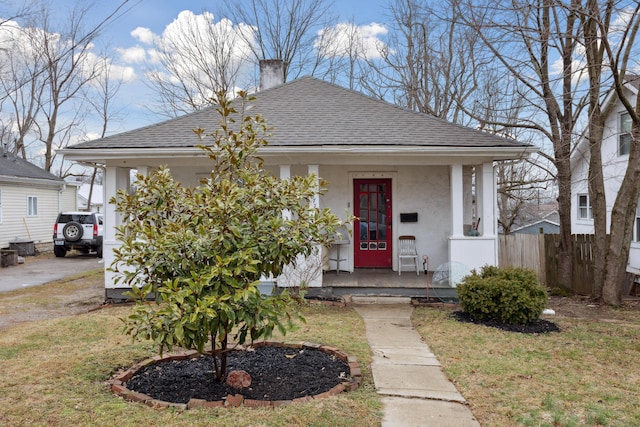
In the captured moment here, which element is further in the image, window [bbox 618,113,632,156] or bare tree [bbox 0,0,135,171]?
bare tree [bbox 0,0,135,171]

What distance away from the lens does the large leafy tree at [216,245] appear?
11.3 feet

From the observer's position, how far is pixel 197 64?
21.6 m

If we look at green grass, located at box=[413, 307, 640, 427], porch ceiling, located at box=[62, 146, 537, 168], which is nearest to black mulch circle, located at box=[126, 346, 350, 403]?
green grass, located at box=[413, 307, 640, 427]

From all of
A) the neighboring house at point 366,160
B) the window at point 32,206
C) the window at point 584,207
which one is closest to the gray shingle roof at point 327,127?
the neighboring house at point 366,160

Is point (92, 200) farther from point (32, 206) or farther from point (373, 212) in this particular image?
point (373, 212)

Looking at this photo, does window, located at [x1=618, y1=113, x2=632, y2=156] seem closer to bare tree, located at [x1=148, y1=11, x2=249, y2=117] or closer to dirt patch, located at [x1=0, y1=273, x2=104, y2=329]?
dirt patch, located at [x1=0, y1=273, x2=104, y2=329]

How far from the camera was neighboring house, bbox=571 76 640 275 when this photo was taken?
12.0 meters

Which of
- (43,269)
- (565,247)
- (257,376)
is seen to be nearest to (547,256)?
(565,247)

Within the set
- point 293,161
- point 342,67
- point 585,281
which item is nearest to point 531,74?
point 585,281

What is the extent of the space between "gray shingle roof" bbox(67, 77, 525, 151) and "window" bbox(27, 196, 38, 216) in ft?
44.6

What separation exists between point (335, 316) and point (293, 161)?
116 inches

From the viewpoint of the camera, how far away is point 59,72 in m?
25.1

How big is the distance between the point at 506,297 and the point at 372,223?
3.86 m

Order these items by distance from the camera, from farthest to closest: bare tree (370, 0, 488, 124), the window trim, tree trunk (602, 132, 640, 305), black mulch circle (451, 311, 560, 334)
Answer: bare tree (370, 0, 488, 124) < the window trim < tree trunk (602, 132, 640, 305) < black mulch circle (451, 311, 560, 334)
